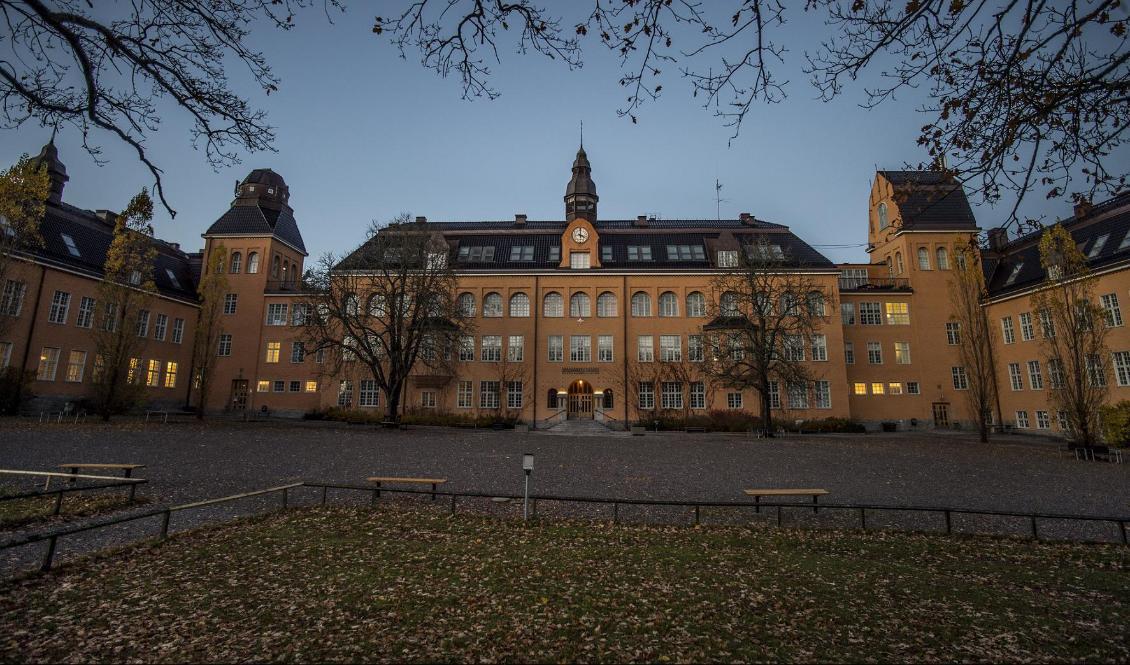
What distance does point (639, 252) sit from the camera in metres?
43.7

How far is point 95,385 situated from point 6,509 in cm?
2276

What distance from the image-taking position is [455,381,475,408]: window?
4009 cm

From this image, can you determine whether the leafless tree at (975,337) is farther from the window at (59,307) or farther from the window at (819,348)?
the window at (59,307)

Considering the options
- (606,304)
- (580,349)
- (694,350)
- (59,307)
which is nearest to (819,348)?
(694,350)

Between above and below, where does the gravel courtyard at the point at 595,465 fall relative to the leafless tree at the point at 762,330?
below

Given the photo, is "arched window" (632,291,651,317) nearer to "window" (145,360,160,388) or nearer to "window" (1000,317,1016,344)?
"window" (1000,317,1016,344)

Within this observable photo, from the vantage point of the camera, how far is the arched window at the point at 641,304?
41341mm

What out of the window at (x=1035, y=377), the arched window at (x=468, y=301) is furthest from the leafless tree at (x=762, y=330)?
the arched window at (x=468, y=301)

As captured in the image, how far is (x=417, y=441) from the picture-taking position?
2420 centimetres

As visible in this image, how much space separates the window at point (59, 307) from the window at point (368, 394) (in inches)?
718

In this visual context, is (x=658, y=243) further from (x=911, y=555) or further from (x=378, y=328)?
(x=911, y=555)

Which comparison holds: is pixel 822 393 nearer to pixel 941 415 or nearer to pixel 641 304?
pixel 941 415

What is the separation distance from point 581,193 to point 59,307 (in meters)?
38.3

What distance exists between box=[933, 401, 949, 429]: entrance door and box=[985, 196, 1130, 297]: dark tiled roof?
8800mm
